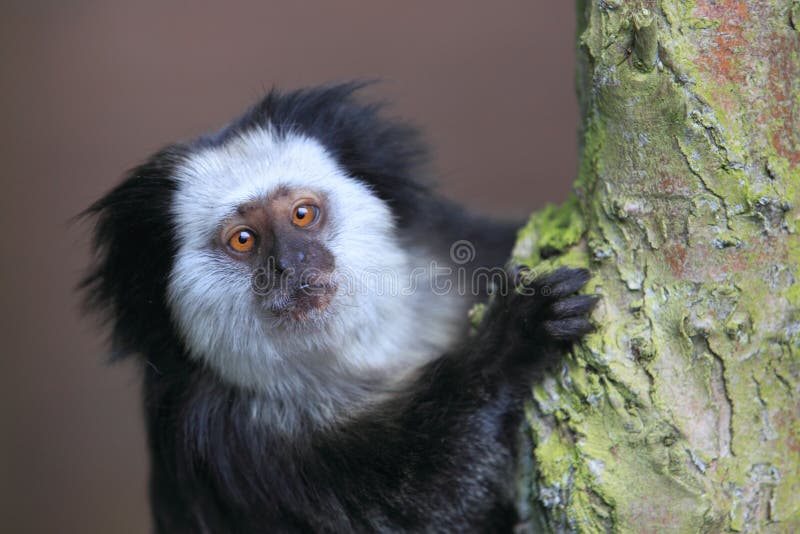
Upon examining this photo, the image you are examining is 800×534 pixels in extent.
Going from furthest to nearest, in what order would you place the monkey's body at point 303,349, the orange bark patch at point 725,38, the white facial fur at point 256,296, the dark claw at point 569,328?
the white facial fur at point 256,296 < the monkey's body at point 303,349 < the dark claw at point 569,328 < the orange bark patch at point 725,38

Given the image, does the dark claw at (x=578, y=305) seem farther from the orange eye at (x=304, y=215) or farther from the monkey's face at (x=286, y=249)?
the orange eye at (x=304, y=215)

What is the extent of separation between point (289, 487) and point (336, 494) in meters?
0.19

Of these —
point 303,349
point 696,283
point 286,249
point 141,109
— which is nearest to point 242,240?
point 286,249

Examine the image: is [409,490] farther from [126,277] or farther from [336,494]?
[126,277]

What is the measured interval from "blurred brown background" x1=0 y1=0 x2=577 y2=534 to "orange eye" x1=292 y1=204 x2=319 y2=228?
11.2 feet

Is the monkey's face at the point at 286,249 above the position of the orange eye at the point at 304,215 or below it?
below

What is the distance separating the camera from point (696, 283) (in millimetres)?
2602

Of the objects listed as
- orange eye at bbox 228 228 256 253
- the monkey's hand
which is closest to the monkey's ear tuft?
orange eye at bbox 228 228 256 253

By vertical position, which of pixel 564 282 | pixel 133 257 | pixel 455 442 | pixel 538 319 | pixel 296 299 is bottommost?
pixel 455 442

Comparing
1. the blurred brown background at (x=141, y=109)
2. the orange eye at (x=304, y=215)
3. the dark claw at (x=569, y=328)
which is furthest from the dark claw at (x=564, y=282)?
the blurred brown background at (x=141, y=109)

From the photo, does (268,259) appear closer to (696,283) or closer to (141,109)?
(696,283)

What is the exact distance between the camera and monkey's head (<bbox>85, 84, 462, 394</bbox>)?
3336 mm

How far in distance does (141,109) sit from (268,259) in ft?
14.0

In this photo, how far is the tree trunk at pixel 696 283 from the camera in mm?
2508
